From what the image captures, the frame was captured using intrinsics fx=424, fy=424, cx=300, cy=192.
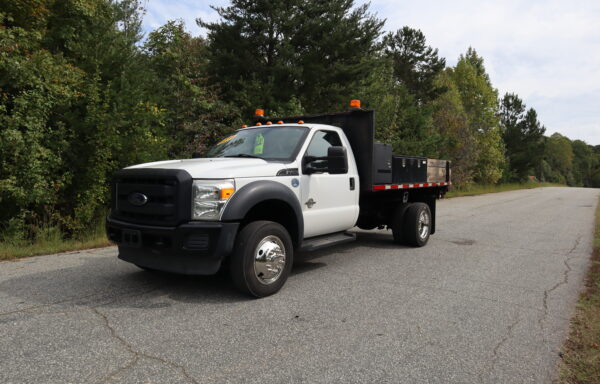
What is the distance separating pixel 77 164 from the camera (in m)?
8.36

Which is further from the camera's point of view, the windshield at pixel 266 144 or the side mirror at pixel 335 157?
the windshield at pixel 266 144

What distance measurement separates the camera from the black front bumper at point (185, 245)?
165 inches

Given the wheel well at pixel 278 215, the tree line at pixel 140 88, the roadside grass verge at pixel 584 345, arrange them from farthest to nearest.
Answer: the tree line at pixel 140 88 → the wheel well at pixel 278 215 → the roadside grass verge at pixel 584 345

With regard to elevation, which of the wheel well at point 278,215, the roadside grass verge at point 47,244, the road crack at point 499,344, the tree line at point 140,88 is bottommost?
the road crack at point 499,344

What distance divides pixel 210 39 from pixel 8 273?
565 inches

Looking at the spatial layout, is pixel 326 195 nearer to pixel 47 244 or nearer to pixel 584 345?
pixel 584 345

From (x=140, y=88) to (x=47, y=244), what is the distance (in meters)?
3.77

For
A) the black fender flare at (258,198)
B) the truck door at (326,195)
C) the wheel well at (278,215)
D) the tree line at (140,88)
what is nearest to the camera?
the black fender flare at (258,198)

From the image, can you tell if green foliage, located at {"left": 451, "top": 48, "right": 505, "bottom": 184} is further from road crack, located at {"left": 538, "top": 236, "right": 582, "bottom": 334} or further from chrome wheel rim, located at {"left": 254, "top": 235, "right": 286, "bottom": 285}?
chrome wheel rim, located at {"left": 254, "top": 235, "right": 286, "bottom": 285}

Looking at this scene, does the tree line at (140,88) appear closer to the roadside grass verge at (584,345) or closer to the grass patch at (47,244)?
the grass patch at (47,244)

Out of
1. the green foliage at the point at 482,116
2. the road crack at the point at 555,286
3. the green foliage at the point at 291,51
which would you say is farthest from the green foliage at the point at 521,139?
the road crack at the point at 555,286

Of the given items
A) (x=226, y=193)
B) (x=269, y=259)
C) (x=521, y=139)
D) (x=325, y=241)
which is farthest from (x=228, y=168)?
(x=521, y=139)

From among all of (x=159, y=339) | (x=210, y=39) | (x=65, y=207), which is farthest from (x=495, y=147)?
(x=159, y=339)

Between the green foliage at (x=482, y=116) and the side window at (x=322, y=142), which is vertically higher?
the green foliage at (x=482, y=116)
